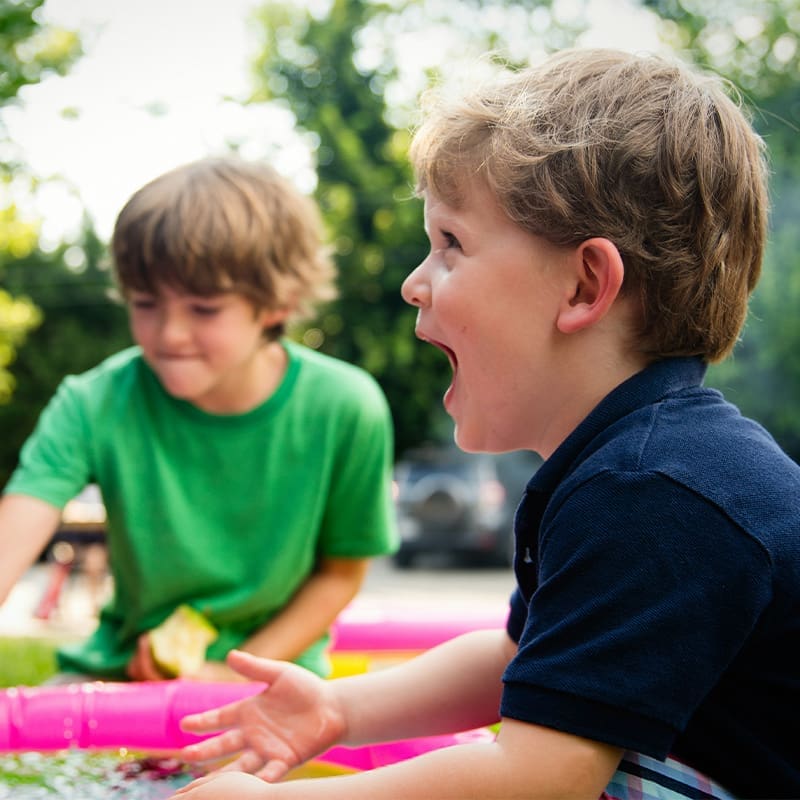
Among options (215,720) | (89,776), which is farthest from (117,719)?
(215,720)

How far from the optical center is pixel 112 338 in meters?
15.5

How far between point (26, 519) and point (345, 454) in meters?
0.64

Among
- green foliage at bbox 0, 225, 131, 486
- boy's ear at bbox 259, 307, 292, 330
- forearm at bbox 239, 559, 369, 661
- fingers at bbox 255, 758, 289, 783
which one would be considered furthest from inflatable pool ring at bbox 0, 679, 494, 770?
green foliage at bbox 0, 225, 131, 486

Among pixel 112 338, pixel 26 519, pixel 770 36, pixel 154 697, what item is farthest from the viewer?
pixel 112 338

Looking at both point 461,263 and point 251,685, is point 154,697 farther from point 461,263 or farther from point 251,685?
point 461,263

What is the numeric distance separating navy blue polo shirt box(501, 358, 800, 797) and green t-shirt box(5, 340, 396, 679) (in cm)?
116

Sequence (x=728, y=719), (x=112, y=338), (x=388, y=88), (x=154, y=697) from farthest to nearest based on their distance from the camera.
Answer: (x=112, y=338) < (x=388, y=88) < (x=154, y=697) < (x=728, y=719)

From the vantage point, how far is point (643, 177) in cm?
114

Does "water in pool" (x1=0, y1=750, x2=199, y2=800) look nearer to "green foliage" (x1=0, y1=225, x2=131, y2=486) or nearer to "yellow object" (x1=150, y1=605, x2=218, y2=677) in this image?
"yellow object" (x1=150, y1=605, x2=218, y2=677)

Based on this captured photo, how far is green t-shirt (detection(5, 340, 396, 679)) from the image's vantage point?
2.12 meters

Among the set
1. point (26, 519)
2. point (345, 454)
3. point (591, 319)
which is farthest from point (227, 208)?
point (591, 319)

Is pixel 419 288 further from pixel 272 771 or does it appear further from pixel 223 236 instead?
pixel 223 236

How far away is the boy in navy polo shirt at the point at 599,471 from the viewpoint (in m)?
0.97

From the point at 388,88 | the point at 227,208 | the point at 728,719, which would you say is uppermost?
the point at 388,88
